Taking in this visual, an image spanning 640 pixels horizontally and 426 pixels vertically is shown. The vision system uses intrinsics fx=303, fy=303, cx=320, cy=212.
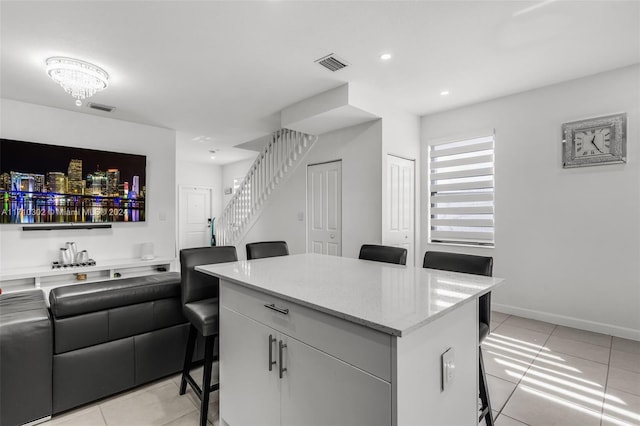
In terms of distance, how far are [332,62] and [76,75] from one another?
2.49m

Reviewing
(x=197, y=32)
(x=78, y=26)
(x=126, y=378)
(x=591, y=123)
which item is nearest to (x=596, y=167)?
(x=591, y=123)

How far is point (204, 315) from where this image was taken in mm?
1866

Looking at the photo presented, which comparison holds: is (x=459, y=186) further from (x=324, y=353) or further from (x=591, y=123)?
(x=324, y=353)

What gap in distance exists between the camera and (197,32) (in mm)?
2488

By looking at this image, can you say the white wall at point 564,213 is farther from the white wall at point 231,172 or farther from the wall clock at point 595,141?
the white wall at point 231,172

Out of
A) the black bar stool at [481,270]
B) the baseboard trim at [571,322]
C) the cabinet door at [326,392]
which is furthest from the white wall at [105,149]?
the baseboard trim at [571,322]

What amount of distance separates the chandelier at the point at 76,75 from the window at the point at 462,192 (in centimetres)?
426

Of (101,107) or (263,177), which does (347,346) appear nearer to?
(101,107)

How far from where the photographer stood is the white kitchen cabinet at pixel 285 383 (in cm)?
105

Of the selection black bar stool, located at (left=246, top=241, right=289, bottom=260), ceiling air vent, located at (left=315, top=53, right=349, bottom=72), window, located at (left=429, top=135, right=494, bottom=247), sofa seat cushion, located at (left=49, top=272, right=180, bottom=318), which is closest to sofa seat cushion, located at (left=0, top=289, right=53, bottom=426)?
sofa seat cushion, located at (left=49, top=272, right=180, bottom=318)

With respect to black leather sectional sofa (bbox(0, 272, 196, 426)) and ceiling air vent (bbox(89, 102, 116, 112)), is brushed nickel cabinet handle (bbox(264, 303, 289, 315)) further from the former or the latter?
ceiling air vent (bbox(89, 102, 116, 112))

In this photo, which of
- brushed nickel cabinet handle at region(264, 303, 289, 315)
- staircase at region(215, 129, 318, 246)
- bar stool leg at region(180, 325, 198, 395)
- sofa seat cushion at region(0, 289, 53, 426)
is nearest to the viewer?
brushed nickel cabinet handle at region(264, 303, 289, 315)

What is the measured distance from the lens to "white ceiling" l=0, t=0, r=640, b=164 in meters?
2.23

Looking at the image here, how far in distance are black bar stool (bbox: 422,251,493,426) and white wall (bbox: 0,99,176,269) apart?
4554 mm
